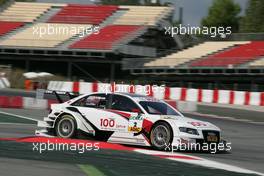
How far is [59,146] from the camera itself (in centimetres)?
1256

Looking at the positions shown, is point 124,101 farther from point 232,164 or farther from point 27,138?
point 232,164

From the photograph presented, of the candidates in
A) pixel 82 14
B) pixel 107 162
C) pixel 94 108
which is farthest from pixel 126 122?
pixel 82 14

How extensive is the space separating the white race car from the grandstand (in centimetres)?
2694

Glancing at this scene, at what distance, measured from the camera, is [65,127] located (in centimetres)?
1391

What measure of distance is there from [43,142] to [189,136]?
2.98 m

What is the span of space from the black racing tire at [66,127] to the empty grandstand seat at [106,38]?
32500 mm

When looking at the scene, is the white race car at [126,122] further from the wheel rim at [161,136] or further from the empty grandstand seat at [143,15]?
the empty grandstand seat at [143,15]

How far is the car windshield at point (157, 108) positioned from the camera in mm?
13359

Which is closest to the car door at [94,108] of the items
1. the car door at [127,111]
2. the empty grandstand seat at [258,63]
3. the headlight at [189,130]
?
the car door at [127,111]

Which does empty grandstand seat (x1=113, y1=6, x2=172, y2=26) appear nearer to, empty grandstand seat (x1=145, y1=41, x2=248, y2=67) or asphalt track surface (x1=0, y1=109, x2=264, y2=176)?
empty grandstand seat (x1=145, y1=41, x2=248, y2=67)

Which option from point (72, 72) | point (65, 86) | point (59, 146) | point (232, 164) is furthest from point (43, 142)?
point (72, 72)

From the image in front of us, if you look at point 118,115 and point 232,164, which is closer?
point 232,164

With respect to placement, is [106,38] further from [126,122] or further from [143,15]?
[126,122]

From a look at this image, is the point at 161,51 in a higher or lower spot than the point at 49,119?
higher
